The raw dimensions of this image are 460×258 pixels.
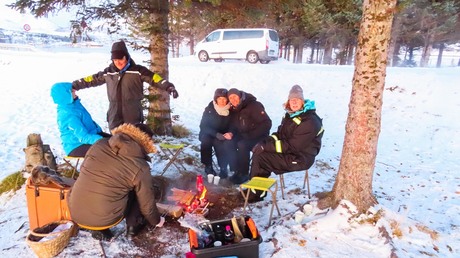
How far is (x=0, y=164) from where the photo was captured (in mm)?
5574

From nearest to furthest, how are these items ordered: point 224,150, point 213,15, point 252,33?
point 224,150
point 213,15
point 252,33

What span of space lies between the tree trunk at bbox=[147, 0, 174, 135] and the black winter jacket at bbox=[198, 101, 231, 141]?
52.2 inches

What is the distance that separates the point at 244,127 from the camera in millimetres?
4715

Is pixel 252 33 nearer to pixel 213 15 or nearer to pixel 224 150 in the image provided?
pixel 213 15

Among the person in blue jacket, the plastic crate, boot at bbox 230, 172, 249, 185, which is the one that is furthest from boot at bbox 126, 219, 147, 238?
boot at bbox 230, 172, 249, 185

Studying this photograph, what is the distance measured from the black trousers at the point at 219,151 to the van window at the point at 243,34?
1263 centimetres

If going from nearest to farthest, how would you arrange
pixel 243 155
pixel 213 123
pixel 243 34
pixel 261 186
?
pixel 261 186
pixel 243 155
pixel 213 123
pixel 243 34

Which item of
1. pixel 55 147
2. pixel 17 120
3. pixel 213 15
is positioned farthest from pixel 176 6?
pixel 17 120

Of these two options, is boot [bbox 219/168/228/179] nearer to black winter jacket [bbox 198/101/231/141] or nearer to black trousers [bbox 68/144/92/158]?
black winter jacket [bbox 198/101/231/141]

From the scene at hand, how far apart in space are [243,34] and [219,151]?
43.6 ft

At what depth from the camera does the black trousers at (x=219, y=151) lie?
4.61m

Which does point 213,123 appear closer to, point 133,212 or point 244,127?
point 244,127

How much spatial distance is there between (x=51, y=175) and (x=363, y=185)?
313 cm

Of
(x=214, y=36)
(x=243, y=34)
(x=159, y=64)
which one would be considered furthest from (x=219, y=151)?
(x=214, y=36)
